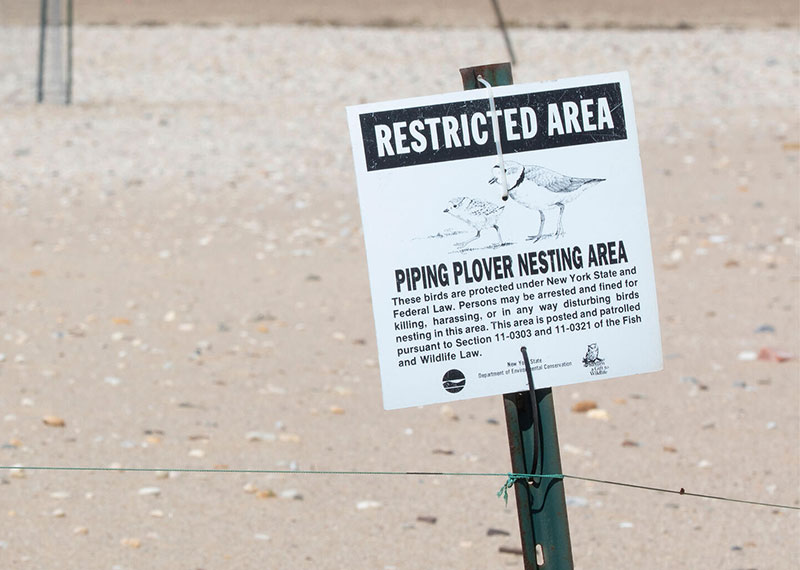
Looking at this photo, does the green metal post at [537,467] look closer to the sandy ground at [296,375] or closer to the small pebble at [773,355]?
the sandy ground at [296,375]

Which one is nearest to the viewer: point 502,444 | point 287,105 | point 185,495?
point 185,495

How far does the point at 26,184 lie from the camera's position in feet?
31.8

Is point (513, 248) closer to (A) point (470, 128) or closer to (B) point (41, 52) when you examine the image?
(A) point (470, 128)

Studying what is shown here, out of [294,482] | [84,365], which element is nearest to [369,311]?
[84,365]

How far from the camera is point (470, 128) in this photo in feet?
7.11

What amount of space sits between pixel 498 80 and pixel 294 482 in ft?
8.62

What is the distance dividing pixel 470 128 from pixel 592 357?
1.70ft

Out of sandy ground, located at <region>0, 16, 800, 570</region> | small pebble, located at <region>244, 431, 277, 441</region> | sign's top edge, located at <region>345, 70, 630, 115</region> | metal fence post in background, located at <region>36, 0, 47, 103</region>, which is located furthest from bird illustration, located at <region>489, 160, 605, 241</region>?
metal fence post in background, located at <region>36, 0, 47, 103</region>

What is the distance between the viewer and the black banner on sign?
2.15 metres

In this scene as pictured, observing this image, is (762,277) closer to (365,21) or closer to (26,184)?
(26,184)

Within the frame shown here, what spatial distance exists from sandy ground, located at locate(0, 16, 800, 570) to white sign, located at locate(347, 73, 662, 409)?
1.66 metres

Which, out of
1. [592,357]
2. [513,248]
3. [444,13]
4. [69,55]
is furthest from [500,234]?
[444,13]

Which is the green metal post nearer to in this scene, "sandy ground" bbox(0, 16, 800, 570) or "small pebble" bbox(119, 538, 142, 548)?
"sandy ground" bbox(0, 16, 800, 570)

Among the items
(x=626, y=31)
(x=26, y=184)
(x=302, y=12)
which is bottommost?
(x=26, y=184)
